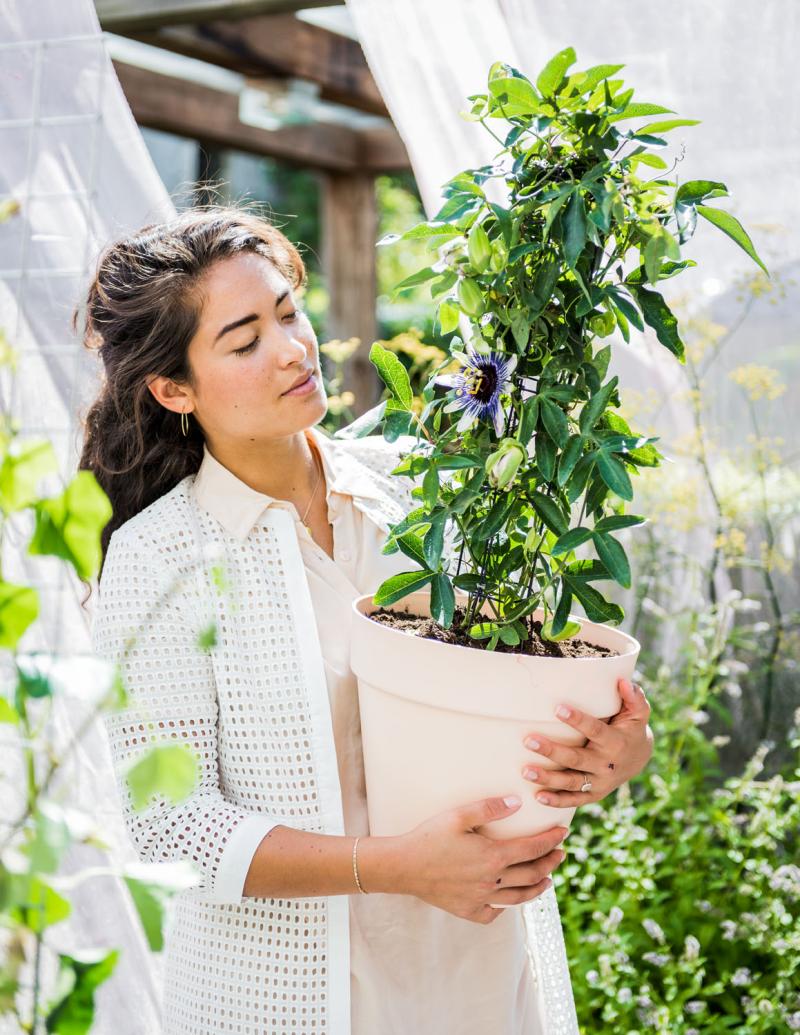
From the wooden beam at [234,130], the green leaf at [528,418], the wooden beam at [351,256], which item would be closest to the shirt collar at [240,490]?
the green leaf at [528,418]

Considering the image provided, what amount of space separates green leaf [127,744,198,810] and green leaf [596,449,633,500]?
552 millimetres

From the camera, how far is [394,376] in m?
1.02

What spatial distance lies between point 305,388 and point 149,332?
0.70 ft

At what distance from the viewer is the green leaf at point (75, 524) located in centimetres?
36

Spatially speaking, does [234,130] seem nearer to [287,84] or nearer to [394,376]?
[287,84]

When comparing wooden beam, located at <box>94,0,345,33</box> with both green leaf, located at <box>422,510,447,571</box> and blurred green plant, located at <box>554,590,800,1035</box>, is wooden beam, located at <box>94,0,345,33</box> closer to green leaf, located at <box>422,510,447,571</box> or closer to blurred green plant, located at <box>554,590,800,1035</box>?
blurred green plant, located at <box>554,590,800,1035</box>

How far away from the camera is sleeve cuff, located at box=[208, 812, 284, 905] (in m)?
1.06

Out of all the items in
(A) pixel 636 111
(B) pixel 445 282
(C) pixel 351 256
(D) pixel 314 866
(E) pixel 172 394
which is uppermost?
(C) pixel 351 256

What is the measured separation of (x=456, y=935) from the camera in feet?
4.00

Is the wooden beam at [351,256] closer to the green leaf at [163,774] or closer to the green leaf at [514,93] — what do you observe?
the green leaf at [514,93]

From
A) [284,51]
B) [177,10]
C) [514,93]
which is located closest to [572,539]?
[514,93]

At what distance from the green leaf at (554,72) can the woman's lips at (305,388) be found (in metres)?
0.44

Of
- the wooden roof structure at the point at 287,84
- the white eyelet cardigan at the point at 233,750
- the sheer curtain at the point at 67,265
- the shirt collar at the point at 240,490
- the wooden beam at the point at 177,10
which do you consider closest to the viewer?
the white eyelet cardigan at the point at 233,750

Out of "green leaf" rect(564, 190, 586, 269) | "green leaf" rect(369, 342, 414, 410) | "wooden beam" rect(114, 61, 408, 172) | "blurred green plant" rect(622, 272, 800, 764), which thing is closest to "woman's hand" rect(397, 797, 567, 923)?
"green leaf" rect(369, 342, 414, 410)
